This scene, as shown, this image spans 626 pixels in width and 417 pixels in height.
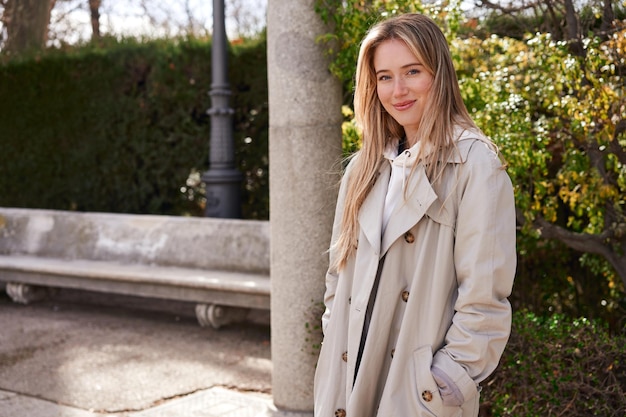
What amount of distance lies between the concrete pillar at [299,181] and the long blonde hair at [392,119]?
170cm

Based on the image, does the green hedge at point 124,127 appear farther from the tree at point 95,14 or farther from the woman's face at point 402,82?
the tree at point 95,14

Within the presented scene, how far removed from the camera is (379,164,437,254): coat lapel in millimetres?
2396

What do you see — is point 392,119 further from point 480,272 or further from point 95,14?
point 95,14

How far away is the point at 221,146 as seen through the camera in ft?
27.8

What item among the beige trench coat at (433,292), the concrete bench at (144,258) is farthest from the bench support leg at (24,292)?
the beige trench coat at (433,292)

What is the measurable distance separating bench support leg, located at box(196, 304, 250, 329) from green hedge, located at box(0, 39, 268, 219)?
7.74 ft

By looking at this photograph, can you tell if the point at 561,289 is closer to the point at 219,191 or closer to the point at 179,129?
the point at 219,191

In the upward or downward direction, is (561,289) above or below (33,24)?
below

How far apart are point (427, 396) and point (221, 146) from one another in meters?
6.41

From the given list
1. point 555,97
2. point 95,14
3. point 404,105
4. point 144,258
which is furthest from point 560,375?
point 95,14

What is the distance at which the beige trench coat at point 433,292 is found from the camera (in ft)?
7.57

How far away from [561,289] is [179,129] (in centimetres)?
496

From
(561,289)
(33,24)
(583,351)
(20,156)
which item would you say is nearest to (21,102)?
(20,156)

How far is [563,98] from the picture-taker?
4434 millimetres
